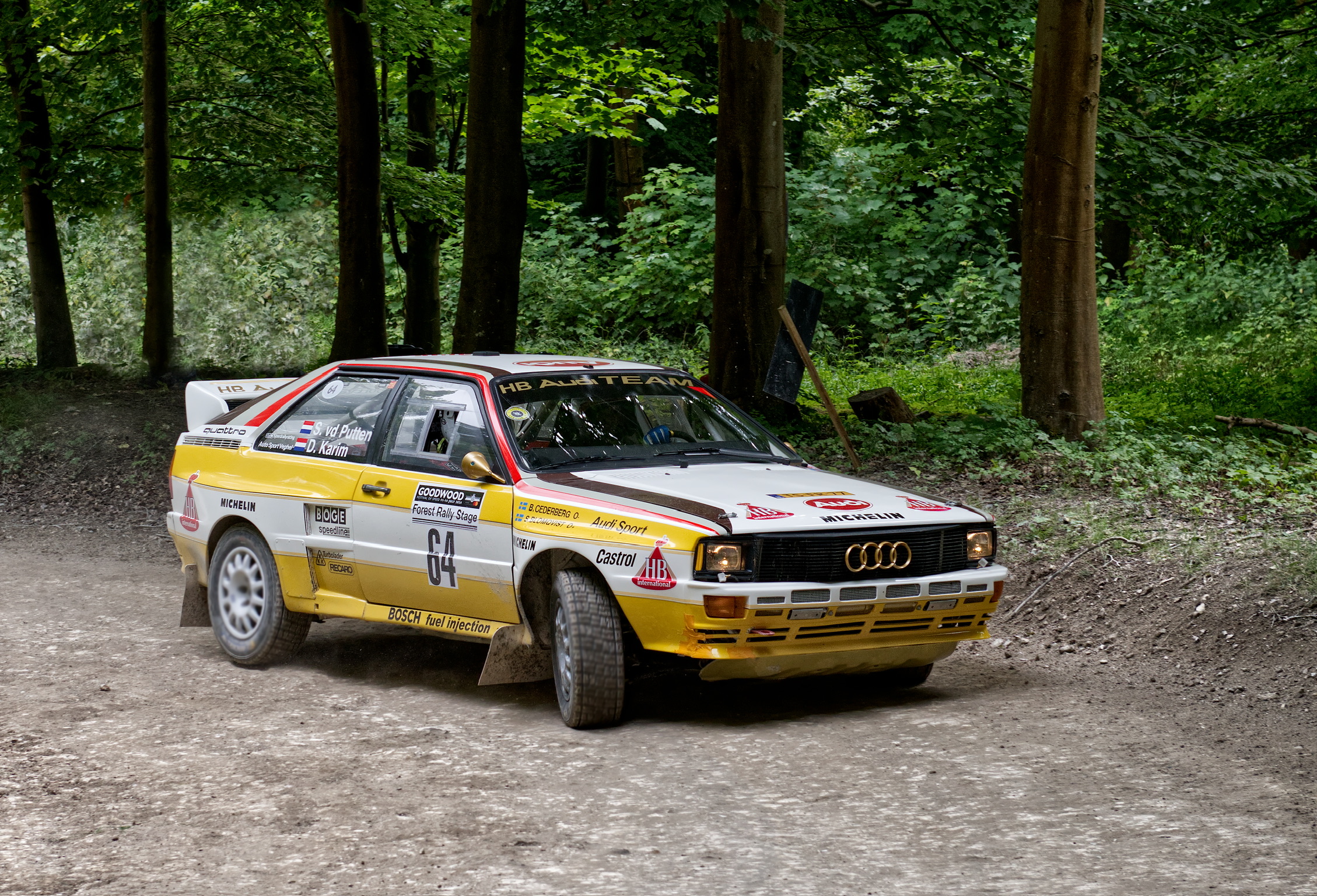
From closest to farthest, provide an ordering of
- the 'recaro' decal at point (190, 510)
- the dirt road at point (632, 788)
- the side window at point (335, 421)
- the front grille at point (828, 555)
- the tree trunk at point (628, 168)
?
the dirt road at point (632, 788)
the front grille at point (828, 555)
the side window at point (335, 421)
the 'recaro' decal at point (190, 510)
the tree trunk at point (628, 168)

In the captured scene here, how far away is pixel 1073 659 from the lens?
7.75 meters

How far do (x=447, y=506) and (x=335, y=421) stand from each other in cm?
122

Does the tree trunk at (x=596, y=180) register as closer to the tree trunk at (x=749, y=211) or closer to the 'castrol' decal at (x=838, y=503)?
the tree trunk at (x=749, y=211)

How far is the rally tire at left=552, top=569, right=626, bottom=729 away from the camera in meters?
6.23

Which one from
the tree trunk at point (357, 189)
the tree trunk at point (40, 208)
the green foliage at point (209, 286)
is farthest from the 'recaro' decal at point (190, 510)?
the green foliage at point (209, 286)

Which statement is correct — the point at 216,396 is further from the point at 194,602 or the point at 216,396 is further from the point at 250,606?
the point at 250,606

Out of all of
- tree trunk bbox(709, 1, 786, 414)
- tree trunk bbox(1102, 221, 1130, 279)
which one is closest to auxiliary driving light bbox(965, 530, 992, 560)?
tree trunk bbox(709, 1, 786, 414)

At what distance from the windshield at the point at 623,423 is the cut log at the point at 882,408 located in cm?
653

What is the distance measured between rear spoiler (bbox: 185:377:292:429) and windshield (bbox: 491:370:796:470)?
2.24m

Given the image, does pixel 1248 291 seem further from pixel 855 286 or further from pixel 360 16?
pixel 360 16

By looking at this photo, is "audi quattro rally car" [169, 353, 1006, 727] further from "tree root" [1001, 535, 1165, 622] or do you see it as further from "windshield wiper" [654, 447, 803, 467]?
"tree root" [1001, 535, 1165, 622]

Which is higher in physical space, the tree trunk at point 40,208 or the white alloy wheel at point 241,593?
the tree trunk at point 40,208

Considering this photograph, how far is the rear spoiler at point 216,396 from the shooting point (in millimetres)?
8852

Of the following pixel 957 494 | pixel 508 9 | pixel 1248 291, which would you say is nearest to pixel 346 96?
pixel 508 9
